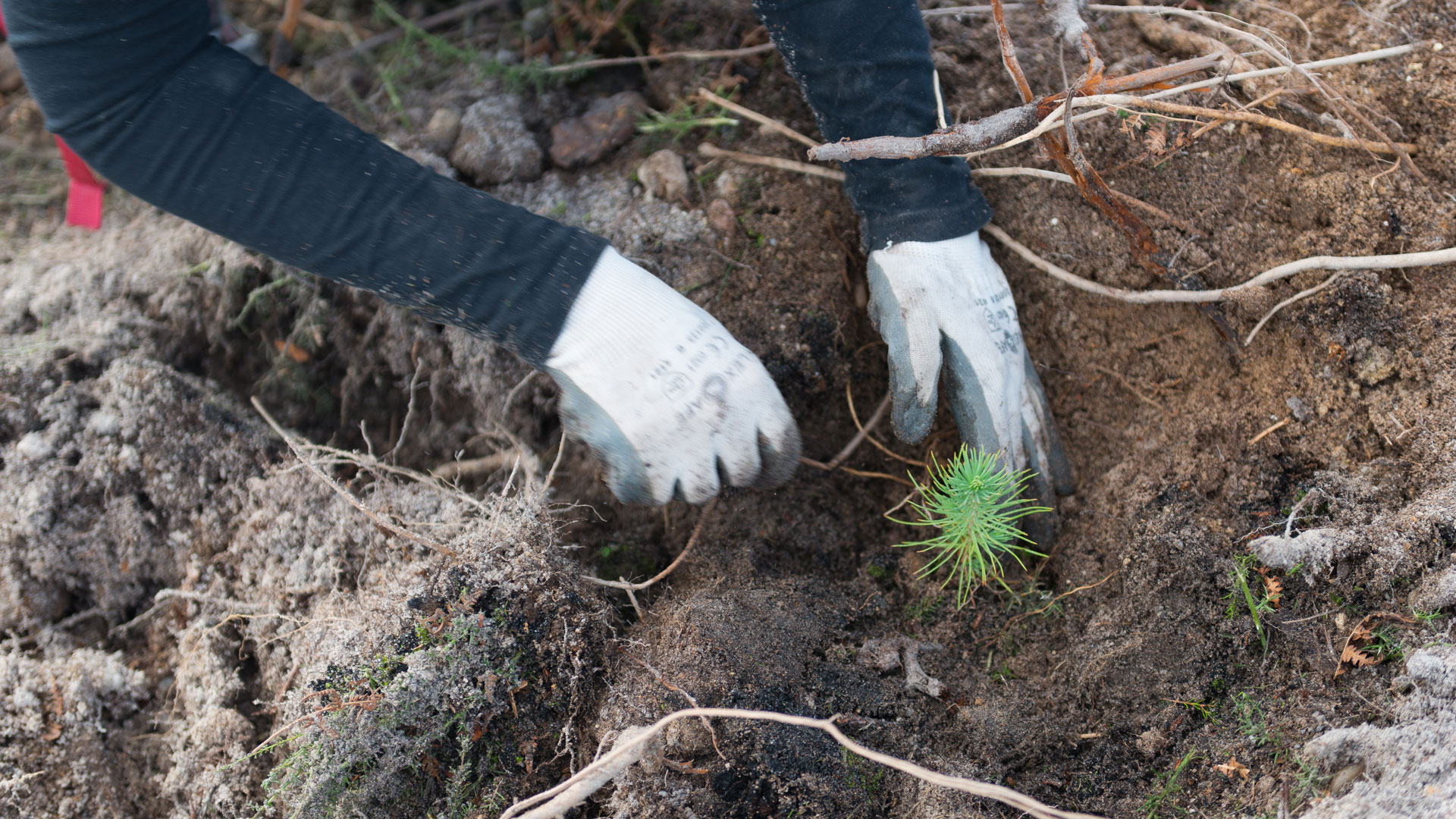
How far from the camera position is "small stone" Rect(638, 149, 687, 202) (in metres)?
1.66

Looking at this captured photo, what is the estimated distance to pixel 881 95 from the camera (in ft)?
4.61

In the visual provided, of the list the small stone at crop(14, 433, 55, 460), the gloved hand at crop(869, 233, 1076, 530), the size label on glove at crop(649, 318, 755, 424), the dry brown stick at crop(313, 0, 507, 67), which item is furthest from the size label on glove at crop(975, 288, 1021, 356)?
the small stone at crop(14, 433, 55, 460)

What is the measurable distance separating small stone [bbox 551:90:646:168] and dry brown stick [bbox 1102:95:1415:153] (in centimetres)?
99

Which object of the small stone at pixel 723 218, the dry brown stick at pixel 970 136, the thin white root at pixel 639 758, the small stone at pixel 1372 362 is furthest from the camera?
the small stone at pixel 723 218

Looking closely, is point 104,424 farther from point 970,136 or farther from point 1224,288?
point 1224,288

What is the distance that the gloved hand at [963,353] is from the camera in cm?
143

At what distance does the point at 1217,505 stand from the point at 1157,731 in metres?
0.40

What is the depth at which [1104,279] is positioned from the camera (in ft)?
4.88

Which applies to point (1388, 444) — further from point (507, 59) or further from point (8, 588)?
point (8, 588)

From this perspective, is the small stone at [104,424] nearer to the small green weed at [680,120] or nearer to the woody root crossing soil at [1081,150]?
the woody root crossing soil at [1081,150]

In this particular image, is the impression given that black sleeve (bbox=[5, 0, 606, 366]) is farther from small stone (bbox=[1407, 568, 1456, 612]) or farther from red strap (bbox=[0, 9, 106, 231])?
small stone (bbox=[1407, 568, 1456, 612])

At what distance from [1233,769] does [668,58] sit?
1.65 metres

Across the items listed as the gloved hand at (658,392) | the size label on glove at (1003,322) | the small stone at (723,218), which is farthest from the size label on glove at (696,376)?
the size label on glove at (1003,322)

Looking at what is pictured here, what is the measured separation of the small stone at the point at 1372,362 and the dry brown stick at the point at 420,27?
79.0 inches
